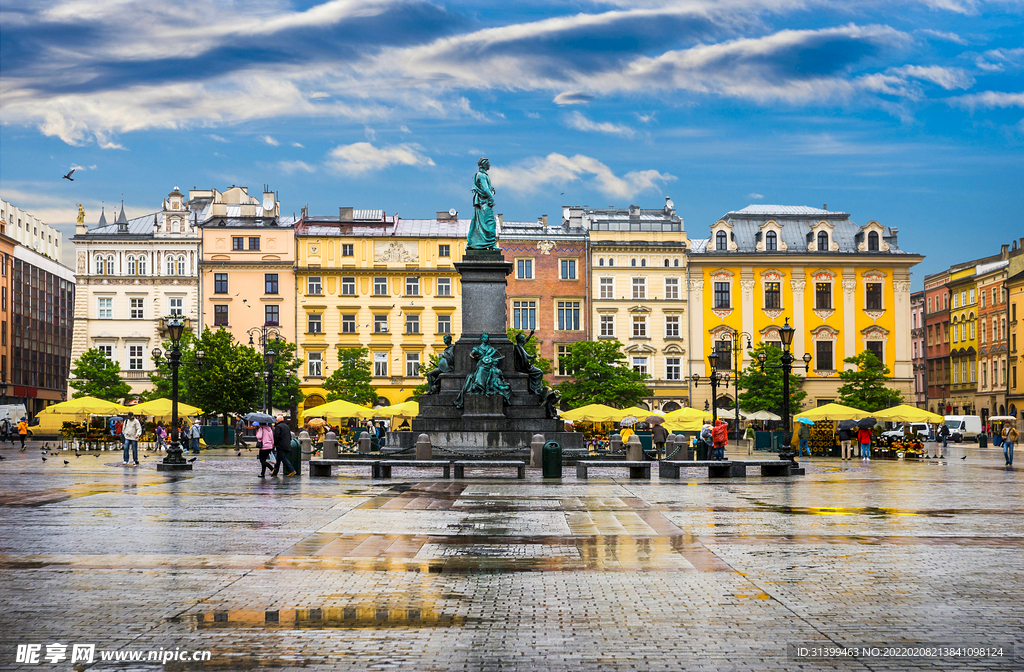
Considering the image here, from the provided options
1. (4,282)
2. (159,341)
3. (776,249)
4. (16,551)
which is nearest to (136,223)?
(159,341)

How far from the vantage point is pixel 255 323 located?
276ft

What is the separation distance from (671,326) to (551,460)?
60.5 m

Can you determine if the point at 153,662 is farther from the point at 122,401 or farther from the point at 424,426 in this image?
the point at 122,401

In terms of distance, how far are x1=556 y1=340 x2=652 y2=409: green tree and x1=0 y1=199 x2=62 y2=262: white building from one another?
60633 mm

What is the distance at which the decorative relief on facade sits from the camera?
8488cm

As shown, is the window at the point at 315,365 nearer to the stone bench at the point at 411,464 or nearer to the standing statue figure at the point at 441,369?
the standing statue figure at the point at 441,369

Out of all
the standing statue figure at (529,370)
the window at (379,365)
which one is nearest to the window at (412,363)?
the window at (379,365)

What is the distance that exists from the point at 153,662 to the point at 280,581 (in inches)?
127

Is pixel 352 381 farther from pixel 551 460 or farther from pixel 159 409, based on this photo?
pixel 551 460

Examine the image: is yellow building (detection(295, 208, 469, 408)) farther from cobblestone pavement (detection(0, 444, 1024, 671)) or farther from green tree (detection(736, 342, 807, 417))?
cobblestone pavement (detection(0, 444, 1024, 671))

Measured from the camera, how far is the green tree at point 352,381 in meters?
78.9

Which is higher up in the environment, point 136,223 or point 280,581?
point 136,223

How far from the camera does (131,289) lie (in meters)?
83.7

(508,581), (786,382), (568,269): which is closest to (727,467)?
(786,382)
